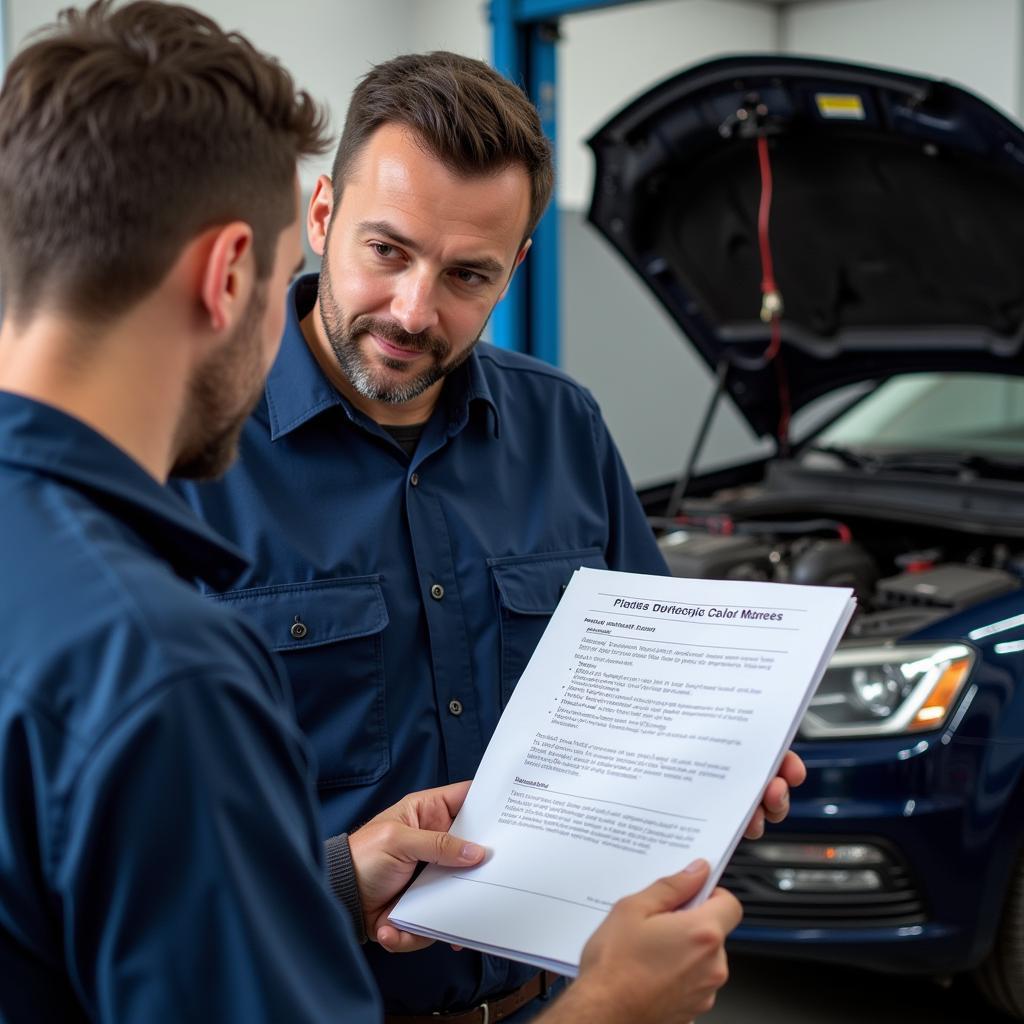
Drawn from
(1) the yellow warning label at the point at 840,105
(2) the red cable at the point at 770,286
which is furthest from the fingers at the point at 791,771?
(2) the red cable at the point at 770,286

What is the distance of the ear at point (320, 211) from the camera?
1526mm

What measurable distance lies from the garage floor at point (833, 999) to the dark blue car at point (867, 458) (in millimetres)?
180

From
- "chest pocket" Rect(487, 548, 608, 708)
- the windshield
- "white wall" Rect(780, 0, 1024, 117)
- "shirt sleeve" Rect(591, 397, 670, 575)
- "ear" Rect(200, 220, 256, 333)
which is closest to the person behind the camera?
"ear" Rect(200, 220, 256, 333)

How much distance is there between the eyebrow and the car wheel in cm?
170

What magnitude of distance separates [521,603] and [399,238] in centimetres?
43

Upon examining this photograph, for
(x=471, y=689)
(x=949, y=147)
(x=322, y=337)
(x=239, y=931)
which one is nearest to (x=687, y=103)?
(x=949, y=147)

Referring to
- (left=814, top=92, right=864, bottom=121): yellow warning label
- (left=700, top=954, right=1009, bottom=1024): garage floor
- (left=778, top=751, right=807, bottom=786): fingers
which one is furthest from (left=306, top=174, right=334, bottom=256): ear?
(left=700, top=954, right=1009, bottom=1024): garage floor

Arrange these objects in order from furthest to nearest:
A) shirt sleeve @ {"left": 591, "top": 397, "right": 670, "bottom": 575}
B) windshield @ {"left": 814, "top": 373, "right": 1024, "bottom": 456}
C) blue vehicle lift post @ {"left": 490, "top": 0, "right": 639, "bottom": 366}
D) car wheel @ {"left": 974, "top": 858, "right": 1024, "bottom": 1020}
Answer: blue vehicle lift post @ {"left": 490, "top": 0, "right": 639, "bottom": 366} < windshield @ {"left": 814, "top": 373, "right": 1024, "bottom": 456} < car wheel @ {"left": 974, "top": 858, "right": 1024, "bottom": 1020} < shirt sleeve @ {"left": 591, "top": 397, "right": 670, "bottom": 575}

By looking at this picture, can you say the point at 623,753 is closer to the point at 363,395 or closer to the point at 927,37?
the point at 363,395

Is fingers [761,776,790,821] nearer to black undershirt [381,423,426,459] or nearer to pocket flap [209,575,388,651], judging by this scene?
pocket flap [209,575,388,651]

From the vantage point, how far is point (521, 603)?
1.46 meters

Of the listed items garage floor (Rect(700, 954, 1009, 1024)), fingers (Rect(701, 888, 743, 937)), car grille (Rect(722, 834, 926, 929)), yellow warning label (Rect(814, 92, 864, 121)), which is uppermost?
yellow warning label (Rect(814, 92, 864, 121))

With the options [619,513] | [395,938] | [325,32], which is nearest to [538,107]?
[325,32]

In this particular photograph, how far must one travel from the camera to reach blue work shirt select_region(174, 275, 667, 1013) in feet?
4.47
